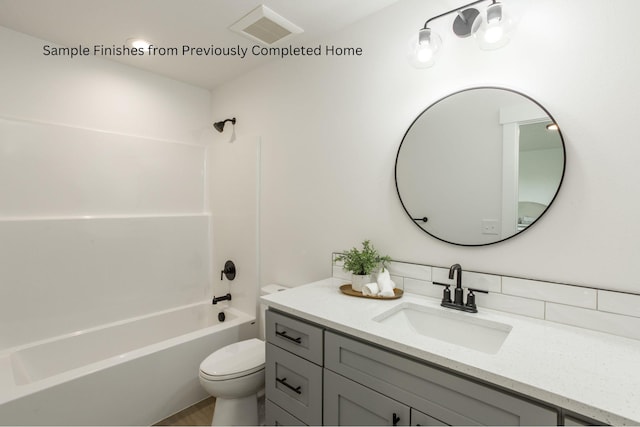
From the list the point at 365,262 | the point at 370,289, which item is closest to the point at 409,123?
the point at 365,262

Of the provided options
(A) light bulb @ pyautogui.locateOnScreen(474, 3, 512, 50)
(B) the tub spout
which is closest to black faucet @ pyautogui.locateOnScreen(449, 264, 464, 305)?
(A) light bulb @ pyautogui.locateOnScreen(474, 3, 512, 50)

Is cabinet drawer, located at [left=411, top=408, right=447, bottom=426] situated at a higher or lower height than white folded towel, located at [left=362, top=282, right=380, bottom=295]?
lower

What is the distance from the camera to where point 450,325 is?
134 centimetres

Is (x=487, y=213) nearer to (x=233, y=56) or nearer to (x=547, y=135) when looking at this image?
(x=547, y=135)

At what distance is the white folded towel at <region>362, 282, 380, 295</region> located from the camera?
154 cm

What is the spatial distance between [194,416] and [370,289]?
4.93 ft

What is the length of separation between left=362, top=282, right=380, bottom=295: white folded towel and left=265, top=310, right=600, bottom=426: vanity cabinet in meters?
0.37

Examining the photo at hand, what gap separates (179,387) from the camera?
2035 millimetres

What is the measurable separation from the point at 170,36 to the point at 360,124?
1.41 metres

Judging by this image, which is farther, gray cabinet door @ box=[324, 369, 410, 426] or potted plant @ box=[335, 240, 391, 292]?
potted plant @ box=[335, 240, 391, 292]

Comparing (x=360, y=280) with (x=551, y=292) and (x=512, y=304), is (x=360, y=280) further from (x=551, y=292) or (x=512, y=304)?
(x=551, y=292)

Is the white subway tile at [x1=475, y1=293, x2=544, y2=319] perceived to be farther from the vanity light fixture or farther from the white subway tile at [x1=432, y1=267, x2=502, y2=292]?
the vanity light fixture

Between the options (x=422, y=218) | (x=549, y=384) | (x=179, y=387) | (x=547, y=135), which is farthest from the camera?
(x=179, y=387)

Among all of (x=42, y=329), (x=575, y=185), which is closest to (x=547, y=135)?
(x=575, y=185)
